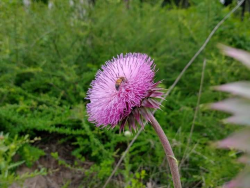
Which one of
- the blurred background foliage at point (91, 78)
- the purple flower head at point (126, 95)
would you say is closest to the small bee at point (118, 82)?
the purple flower head at point (126, 95)

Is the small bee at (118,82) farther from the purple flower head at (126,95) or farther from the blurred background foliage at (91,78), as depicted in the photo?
the blurred background foliage at (91,78)

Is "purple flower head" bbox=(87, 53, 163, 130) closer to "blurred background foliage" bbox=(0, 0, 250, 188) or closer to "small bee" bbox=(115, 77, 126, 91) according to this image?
Result: "small bee" bbox=(115, 77, 126, 91)

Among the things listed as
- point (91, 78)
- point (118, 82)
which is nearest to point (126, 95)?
point (118, 82)

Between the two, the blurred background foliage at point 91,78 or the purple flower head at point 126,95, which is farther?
the blurred background foliage at point 91,78

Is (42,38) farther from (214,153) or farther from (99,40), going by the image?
(214,153)

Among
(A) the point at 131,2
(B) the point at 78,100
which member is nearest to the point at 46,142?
(B) the point at 78,100

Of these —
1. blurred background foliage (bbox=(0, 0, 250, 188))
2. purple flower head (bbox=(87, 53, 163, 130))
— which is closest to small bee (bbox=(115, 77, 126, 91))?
purple flower head (bbox=(87, 53, 163, 130))
